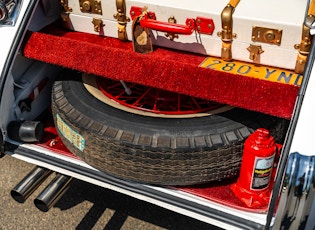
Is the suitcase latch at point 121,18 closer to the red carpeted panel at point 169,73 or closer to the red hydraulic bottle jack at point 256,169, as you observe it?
the red carpeted panel at point 169,73

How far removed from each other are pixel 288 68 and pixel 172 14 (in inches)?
22.2

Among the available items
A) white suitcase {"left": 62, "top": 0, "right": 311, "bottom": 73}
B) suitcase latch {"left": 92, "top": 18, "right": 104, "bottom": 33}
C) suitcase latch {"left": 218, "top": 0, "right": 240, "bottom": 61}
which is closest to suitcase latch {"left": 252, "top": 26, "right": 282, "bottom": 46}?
white suitcase {"left": 62, "top": 0, "right": 311, "bottom": 73}

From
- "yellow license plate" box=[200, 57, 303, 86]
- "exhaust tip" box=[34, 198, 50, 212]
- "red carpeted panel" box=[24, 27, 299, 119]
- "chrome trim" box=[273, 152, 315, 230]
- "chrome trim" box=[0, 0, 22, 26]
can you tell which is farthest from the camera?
"chrome trim" box=[0, 0, 22, 26]

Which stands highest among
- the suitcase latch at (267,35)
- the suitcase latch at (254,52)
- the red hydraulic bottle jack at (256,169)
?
the suitcase latch at (267,35)

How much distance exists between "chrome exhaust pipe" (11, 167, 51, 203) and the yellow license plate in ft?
2.99

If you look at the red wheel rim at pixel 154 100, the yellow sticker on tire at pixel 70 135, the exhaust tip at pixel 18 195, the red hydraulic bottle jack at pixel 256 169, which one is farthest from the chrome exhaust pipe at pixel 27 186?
the red hydraulic bottle jack at pixel 256 169

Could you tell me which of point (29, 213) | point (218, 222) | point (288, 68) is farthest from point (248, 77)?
point (29, 213)

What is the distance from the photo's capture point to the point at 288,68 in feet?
6.39

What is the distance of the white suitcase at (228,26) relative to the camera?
1.88 metres

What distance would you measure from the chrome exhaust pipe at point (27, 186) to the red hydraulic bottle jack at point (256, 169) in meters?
0.90

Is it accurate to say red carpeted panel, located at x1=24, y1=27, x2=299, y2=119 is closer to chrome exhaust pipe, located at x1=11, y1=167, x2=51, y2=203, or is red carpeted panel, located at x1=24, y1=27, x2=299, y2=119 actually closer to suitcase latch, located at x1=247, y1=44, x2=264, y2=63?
suitcase latch, located at x1=247, y1=44, x2=264, y2=63

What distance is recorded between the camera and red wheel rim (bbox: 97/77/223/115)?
7.07ft

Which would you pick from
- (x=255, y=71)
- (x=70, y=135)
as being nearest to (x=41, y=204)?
(x=70, y=135)

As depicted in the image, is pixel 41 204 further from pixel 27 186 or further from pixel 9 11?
pixel 9 11
